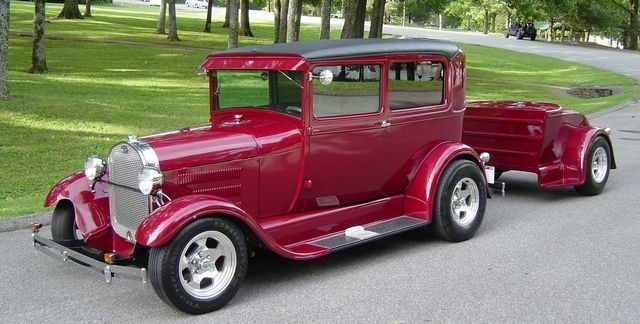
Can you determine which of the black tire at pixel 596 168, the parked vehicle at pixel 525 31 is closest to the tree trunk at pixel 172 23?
the black tire at pixel 596 168

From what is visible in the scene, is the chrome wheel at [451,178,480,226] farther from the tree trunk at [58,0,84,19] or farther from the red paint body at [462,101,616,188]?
the tree trunk at [58,0,84,19]

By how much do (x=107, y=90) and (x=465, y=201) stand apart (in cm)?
1166

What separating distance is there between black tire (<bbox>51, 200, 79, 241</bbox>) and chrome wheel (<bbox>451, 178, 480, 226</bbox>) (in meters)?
3.37

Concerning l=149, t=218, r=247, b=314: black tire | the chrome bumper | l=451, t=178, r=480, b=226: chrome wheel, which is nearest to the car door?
l=451, t=178, r=480, b=226: chrome wheel

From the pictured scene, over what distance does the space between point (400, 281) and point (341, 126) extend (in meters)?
1.34

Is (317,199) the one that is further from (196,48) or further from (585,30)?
(585,30)

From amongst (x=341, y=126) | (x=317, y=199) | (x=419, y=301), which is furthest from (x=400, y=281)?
(x=341, y=126)

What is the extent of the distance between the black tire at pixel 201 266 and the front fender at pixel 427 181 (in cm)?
192

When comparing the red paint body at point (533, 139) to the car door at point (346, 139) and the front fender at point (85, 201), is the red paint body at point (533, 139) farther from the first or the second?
the front fender at point (85, 201)

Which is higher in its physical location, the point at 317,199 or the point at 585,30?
the point at 585,30

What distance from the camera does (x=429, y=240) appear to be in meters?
6.32

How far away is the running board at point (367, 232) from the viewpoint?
528 centimetres

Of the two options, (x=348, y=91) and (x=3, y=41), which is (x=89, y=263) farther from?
(x=3, y=41)

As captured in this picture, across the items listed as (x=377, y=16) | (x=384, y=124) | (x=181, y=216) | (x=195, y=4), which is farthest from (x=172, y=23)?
(x=195, y=4)
